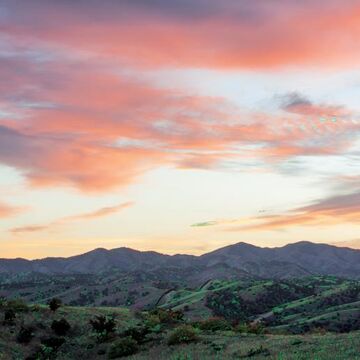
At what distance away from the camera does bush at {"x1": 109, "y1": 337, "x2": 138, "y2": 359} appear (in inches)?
1516

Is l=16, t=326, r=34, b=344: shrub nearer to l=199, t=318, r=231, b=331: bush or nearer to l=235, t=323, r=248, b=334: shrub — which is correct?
l=199, t=318, r=231, b=331: bush

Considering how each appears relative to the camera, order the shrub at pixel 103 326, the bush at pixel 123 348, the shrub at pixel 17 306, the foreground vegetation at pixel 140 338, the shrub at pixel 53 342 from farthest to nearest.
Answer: the shrub at pixel 17 306, the shrub at pixel 103 326, the shrub at pixel 53 342, the bush at pixel 123 348, the foreground vegetation at pixel 140 338

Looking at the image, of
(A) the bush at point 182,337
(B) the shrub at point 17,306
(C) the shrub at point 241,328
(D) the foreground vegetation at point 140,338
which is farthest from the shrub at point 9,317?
(C) the shrub at point 241,328

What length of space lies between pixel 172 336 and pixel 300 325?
87308 millimetres

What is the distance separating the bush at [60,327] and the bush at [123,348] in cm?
843

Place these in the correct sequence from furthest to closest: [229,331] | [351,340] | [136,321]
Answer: [136,321] → [229,331] → [351,340]

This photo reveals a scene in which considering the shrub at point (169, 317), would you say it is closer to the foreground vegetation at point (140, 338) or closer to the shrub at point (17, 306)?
the foreground vegetation at point (140, 338)

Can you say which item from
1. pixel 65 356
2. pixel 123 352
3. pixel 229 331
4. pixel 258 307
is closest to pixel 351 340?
pixel 229 331

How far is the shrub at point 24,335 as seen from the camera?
143 feet

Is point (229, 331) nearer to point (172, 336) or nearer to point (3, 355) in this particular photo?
point (172, 336)

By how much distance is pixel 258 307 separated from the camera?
536ft

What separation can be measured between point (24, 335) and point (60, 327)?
3.61 meters

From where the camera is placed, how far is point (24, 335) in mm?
44062

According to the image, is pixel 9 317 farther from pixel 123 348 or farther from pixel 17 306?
pixel 123 348
